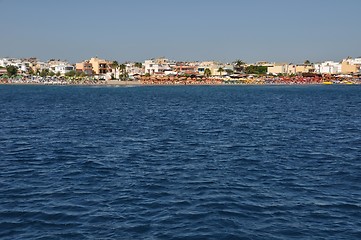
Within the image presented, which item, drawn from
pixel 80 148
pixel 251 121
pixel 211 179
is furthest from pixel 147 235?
pixel 251 121

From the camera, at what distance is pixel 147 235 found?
13602 mm

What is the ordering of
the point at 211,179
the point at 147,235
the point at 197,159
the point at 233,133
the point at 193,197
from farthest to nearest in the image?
the point at 233,133
the point at 197,159
the point at 211,179
the point at 193,197
the point at 147,235

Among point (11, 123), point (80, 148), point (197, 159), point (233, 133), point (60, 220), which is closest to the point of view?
point (60, 220)

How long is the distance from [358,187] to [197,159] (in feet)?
29.4

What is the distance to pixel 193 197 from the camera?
1761 centimetres

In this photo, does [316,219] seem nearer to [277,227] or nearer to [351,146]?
[277,227]

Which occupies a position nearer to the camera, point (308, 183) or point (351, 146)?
point (308, 183)

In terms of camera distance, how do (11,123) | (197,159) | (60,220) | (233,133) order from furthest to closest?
(11,123) → (233,133) → (197,159) → (60,220)

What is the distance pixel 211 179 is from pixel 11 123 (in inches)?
1177

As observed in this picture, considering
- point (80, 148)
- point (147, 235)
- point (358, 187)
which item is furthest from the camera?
point (80, 148)

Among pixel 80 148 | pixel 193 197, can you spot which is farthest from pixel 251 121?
pixel 193 197

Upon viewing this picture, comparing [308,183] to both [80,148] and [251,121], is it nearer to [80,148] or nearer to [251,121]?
[80,148]

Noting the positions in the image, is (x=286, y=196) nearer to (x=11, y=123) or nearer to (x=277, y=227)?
(x=277, y=227)

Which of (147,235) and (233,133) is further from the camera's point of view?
(233,133)
